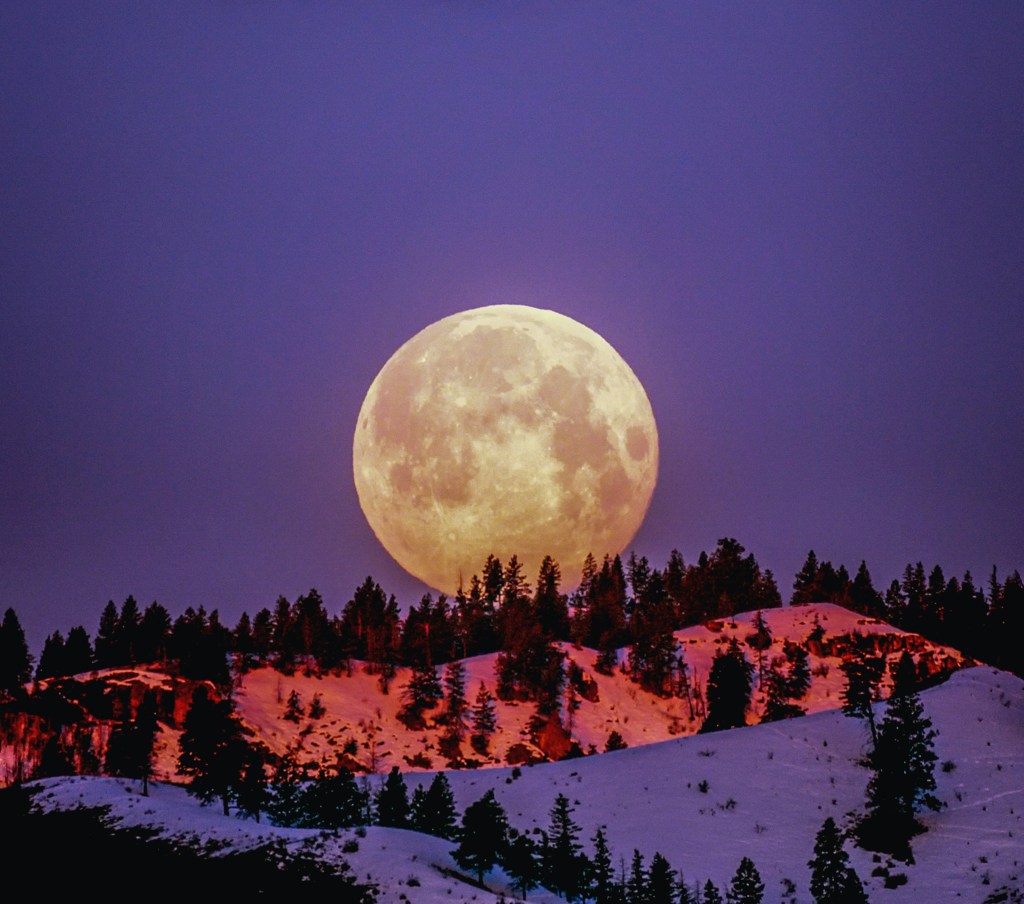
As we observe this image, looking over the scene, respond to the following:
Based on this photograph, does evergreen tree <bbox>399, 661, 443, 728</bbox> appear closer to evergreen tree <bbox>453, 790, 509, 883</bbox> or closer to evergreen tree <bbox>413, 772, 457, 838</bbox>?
evergreen tree <bbox>413, 772, 457, 838</bbox>

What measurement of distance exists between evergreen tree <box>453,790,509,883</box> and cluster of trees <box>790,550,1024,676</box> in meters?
94.0

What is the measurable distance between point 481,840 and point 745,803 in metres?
23.0

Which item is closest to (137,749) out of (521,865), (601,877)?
(521,865)

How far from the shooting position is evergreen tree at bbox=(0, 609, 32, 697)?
10775 cm

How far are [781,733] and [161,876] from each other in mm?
48270

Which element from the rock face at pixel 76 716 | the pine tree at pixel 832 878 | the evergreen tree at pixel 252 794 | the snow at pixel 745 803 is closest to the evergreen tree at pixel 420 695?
the rock face at pixel 76 716

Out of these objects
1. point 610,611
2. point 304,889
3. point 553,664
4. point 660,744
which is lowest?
point 304,889

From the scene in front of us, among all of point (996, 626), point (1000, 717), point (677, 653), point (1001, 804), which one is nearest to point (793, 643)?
point (677, 653)

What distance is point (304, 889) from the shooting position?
4206 centimetres

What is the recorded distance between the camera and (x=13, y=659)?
109 m

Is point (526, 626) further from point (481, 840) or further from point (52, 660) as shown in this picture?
point (481, 840)

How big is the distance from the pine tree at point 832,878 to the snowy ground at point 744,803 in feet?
17.1

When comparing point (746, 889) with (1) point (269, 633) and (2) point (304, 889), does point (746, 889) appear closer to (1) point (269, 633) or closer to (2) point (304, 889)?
(2) point (304, 889)

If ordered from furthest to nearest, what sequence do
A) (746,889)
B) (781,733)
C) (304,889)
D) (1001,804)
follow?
1. (781,733)
2. (1001,804)
3. (746,889)
4. (304,889)
